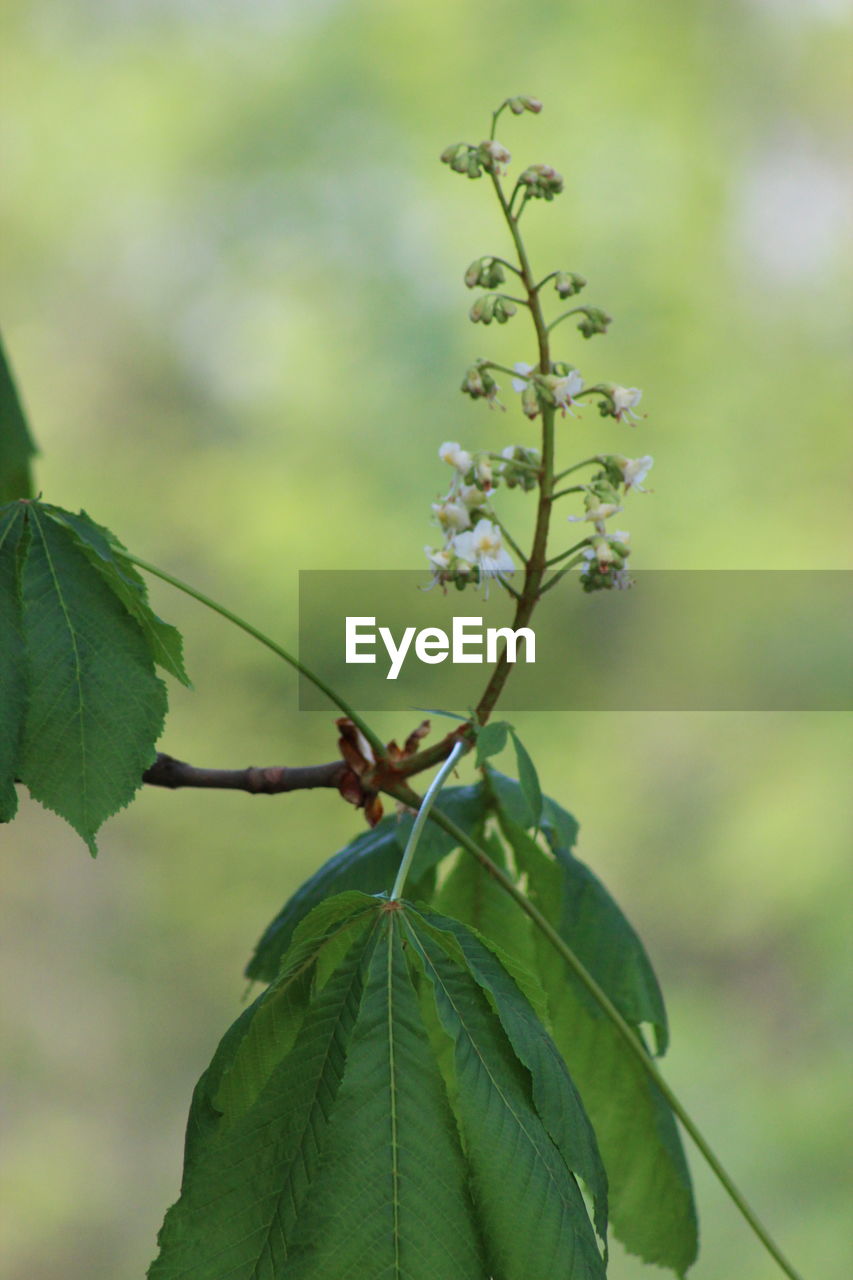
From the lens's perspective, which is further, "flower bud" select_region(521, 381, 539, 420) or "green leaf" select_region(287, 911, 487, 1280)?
"flower bud" select_region(521, 381, 539, 420)

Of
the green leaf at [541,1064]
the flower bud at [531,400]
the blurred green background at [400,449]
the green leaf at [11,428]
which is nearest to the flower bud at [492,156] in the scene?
the flower bud at [531,400]

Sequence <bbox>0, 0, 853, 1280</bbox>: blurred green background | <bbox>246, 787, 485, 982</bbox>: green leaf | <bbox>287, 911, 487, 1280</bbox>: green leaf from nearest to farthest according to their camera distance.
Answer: <bbox>287, 911, 487, 1280</bbox>: green leaf → <bbox>246, 787, 485, 982</bbox>: green leaf → <bbox>0, 0, 853, 1280</bbox>: blurred green background

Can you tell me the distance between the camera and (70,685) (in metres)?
0.49

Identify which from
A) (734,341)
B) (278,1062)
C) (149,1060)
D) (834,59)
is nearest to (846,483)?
(734,341)

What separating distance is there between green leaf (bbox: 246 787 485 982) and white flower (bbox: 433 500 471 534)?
0.15m

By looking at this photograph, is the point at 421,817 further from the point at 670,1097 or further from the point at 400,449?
the point at 400,449

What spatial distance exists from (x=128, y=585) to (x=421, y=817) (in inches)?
5.8

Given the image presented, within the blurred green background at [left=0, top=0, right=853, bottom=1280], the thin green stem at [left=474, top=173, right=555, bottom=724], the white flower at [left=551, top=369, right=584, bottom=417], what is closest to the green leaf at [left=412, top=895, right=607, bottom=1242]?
the thin green stem at [left=474, top=173, right=555, bottom=724]

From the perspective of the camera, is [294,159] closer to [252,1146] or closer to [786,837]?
[786,837]

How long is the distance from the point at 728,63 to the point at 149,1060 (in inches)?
97.1

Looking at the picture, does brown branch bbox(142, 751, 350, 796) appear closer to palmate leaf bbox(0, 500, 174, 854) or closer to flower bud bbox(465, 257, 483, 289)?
palmate leaf bbox(0, 500, 174, 854)

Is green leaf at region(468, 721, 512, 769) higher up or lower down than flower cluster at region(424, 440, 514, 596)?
lower down

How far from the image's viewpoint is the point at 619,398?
1.93 ft

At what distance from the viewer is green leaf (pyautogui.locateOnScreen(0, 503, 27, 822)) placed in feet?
1.53
